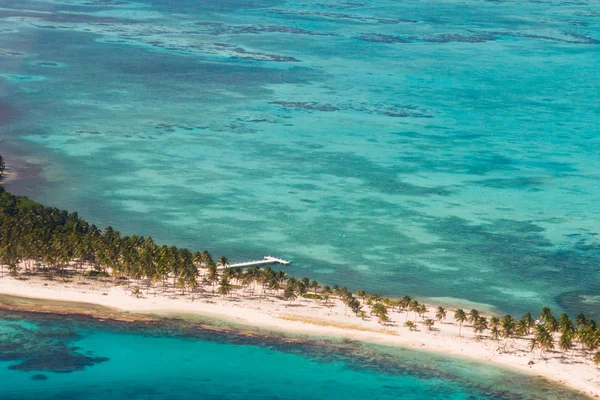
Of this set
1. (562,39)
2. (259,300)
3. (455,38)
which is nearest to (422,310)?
(259,300)

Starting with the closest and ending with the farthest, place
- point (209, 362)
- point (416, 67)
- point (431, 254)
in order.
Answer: point (209, 362), point (431, 254), point (416, 67)

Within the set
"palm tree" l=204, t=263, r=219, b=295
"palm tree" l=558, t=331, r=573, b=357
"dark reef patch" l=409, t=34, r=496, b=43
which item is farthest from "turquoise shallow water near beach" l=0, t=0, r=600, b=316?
"palm tree" l=558, t=331, r=573, b=357

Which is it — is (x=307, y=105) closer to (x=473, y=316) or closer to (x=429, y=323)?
(x=473, y=316)

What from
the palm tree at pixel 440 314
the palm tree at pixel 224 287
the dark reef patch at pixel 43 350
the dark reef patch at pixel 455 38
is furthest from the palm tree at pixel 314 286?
the dark reef patch at pixel 455 38

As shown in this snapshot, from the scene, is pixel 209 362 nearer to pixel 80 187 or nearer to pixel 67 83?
pixel 80 187

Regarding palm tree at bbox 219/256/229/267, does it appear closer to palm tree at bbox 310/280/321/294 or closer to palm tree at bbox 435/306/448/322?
palm tree at bbox 310/280/321/294

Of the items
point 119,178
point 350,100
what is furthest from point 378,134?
point 119,178

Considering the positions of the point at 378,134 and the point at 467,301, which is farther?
the point at 378,134
